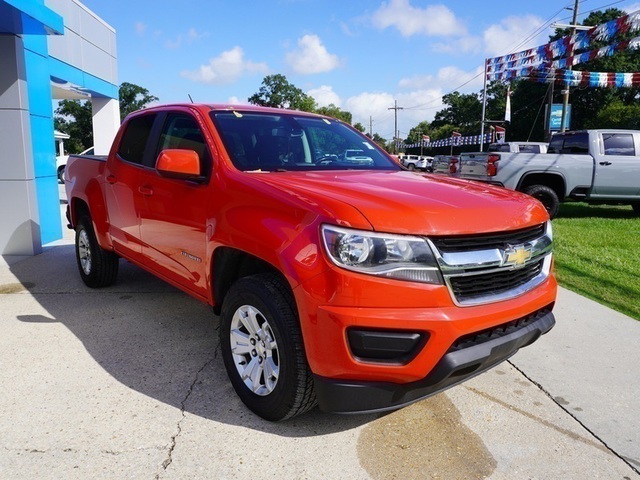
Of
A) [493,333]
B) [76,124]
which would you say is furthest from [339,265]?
[76,124]

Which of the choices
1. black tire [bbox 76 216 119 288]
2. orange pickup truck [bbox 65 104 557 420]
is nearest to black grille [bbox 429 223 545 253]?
orange pickup truck [bbox 65 104 557 420]

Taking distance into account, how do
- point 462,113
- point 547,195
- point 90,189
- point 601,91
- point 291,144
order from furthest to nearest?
point 462,113 → point 601,91 → point 547,195 → point 90,189 → point 291,144

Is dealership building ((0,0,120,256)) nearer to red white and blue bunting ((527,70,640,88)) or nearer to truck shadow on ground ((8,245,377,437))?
truck shadow on ground ((8,245,377,437))

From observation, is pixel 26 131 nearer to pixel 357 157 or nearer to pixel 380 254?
pixel 357 157

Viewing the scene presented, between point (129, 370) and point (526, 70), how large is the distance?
23659mm

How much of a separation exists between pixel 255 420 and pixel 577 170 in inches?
389

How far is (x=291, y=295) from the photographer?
2.47 metres

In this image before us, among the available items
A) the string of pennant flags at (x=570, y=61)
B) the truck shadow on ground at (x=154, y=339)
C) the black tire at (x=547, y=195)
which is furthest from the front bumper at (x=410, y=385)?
the string of pennant flags at (x=570, y=61)

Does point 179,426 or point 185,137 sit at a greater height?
point 185,137

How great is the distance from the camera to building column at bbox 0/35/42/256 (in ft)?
22.2

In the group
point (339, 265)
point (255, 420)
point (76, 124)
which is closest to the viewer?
Answer: point (339, 265)

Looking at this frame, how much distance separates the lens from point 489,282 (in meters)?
2.46

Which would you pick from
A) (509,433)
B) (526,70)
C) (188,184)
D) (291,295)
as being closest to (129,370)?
(188,184)

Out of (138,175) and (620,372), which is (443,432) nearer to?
(620,372)
